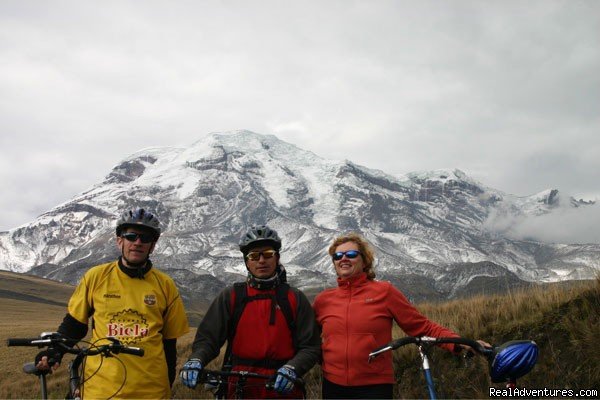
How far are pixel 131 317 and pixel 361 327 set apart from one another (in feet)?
8.76

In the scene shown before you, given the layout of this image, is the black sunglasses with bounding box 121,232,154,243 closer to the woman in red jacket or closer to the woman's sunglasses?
the woman's sunglasses

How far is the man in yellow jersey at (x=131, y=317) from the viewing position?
17.4 ft

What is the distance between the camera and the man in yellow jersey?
17.4ft

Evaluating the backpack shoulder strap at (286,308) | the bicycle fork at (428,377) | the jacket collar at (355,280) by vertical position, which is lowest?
the bicycle fork at (428,377)

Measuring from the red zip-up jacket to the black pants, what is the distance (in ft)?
0.21

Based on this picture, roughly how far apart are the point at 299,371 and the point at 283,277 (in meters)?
1.22

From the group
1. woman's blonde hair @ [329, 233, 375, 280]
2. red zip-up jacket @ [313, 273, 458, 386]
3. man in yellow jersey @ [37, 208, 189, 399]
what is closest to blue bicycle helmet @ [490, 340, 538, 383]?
red zip-up jacket @ [313, 273, 458, 386]

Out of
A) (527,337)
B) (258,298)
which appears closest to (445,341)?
(258,298)

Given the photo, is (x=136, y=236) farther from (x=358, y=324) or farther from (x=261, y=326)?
(x=358, y=324)

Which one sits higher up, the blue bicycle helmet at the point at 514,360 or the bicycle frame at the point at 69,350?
the bicycle frame at the point at 69,350

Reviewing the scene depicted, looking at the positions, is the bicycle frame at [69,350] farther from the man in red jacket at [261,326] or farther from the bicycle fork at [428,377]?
the bicycle fork at [428,377]

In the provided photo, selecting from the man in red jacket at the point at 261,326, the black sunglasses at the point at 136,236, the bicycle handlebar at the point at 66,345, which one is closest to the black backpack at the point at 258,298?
the man in red jacket at the point at 261,326

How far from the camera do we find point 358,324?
5.59m

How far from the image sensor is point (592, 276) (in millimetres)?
8273
